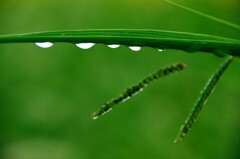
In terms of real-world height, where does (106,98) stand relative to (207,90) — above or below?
below

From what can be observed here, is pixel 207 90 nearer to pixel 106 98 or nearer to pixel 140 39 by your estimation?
pixel 140 39

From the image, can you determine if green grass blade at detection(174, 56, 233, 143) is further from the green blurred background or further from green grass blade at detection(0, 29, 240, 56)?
the green blurred background

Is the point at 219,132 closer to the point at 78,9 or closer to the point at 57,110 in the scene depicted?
the point at 57,110

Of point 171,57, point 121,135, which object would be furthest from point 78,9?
point 121,135

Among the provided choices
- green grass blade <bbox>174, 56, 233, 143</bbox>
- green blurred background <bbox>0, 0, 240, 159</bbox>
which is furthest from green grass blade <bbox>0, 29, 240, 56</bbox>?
green blurred background <bbox>0, 0, 240, 159</bbox>

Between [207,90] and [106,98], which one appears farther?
[106,98]

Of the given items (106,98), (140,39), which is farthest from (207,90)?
(106,98)

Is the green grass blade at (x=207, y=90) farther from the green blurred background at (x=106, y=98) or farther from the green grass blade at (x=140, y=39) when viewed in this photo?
the green blurred background at (x=106, y=98)
